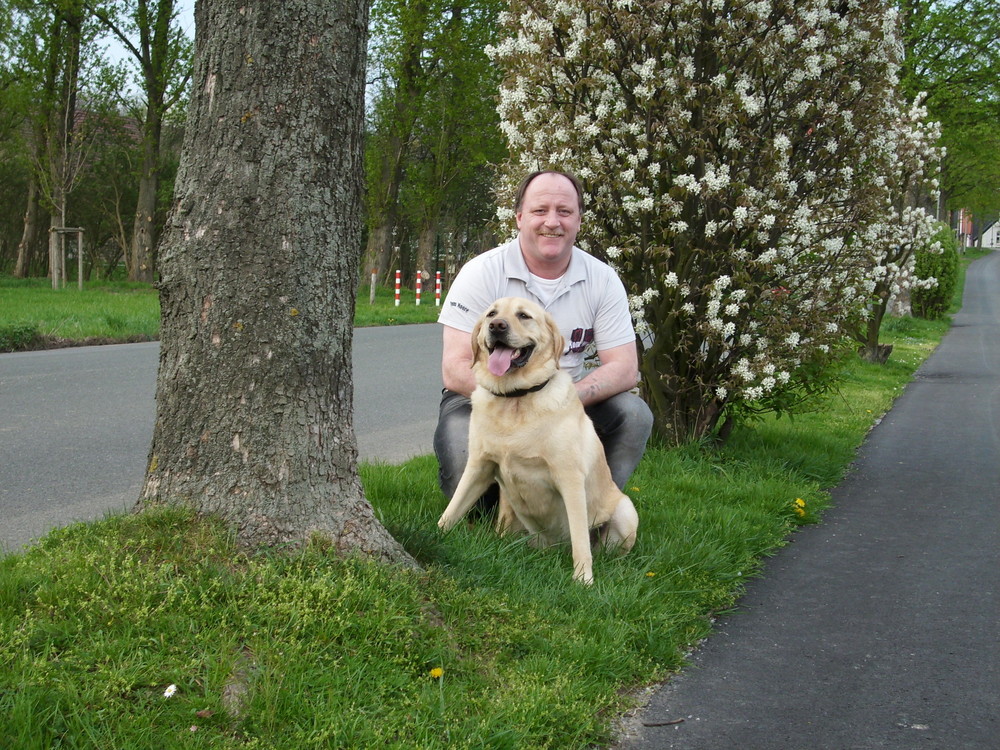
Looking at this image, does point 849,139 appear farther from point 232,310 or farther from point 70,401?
point 70,401

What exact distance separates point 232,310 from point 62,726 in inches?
58.9

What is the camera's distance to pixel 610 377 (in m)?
5.20

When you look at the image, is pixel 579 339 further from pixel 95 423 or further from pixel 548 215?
pixel 95 423

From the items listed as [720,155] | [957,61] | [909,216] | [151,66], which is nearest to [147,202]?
[151,66]

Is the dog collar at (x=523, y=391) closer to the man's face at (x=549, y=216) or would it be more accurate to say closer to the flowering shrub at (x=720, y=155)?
the man's face at (x=549, y=216)

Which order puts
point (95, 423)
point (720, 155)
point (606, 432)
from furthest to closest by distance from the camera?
point (95, 423) < point (720, 155) < point (606, 432)

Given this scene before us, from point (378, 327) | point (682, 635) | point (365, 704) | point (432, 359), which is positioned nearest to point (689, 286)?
point (682, 635)

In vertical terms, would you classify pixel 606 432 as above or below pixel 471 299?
below

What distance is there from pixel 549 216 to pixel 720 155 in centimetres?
230

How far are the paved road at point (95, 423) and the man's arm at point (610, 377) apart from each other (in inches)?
88.0

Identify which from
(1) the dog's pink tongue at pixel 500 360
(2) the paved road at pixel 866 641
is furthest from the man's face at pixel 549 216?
(2) the paved road at pixel 866 641

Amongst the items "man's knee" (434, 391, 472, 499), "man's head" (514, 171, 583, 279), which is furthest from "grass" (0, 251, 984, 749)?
"man's head" (514, 171, 583, 279)

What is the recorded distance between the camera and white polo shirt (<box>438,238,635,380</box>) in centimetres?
505

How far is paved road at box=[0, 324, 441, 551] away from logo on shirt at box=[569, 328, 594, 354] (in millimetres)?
2238
